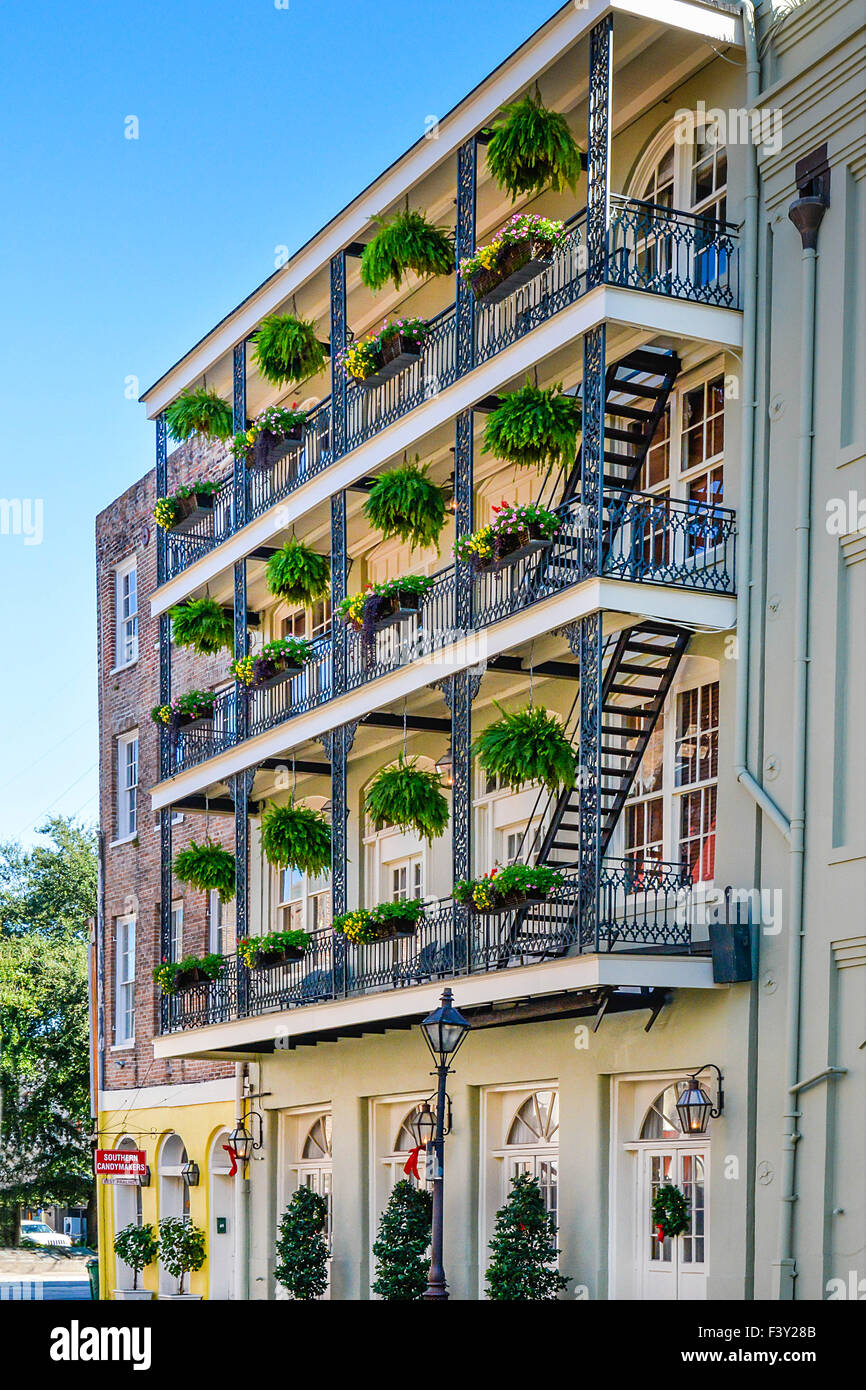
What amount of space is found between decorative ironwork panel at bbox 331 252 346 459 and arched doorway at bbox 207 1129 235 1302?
10518 millimetres

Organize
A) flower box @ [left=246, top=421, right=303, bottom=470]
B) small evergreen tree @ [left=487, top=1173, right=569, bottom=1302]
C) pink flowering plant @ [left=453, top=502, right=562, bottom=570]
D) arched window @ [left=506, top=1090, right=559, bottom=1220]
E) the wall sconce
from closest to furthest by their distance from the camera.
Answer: the wall sconce < small evergreen tree @ [left=487, top=1173, right=569, bottom=1302] < pink flowering plant @ [left=453, top=502, right=562, bottom=570] < arched window @ [left=506, top=1090, right=559, bottom=1220] < flower box @ [left=246, top=421, right=303, bottom=470]

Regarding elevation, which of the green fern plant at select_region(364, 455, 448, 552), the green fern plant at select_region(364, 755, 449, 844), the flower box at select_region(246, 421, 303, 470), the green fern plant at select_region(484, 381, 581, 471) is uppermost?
the flower box at select_region(246, 421, 303, 470)

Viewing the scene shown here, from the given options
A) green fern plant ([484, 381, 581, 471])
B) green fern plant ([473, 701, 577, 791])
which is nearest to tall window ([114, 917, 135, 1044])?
green fern plant ([473, 701, 577, 791])

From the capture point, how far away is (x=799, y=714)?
16359 millimetres

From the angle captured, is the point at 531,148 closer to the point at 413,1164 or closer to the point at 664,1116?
the point at 664,1116

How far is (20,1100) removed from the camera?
45.1 metres

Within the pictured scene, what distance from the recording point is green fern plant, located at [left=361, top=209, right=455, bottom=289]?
21031mm

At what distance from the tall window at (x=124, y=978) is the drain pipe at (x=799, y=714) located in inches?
710

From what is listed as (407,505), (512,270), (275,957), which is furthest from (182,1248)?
(512,270)

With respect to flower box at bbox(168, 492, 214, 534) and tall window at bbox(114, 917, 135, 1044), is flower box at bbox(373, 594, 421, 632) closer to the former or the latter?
flower box at bbox(168, 492, 214, 534)

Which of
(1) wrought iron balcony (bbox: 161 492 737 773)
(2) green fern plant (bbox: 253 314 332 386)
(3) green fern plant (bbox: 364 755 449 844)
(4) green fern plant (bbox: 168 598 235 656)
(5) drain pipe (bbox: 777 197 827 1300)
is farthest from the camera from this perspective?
(4) green fern plant (bbox: 168 598 235 656)
